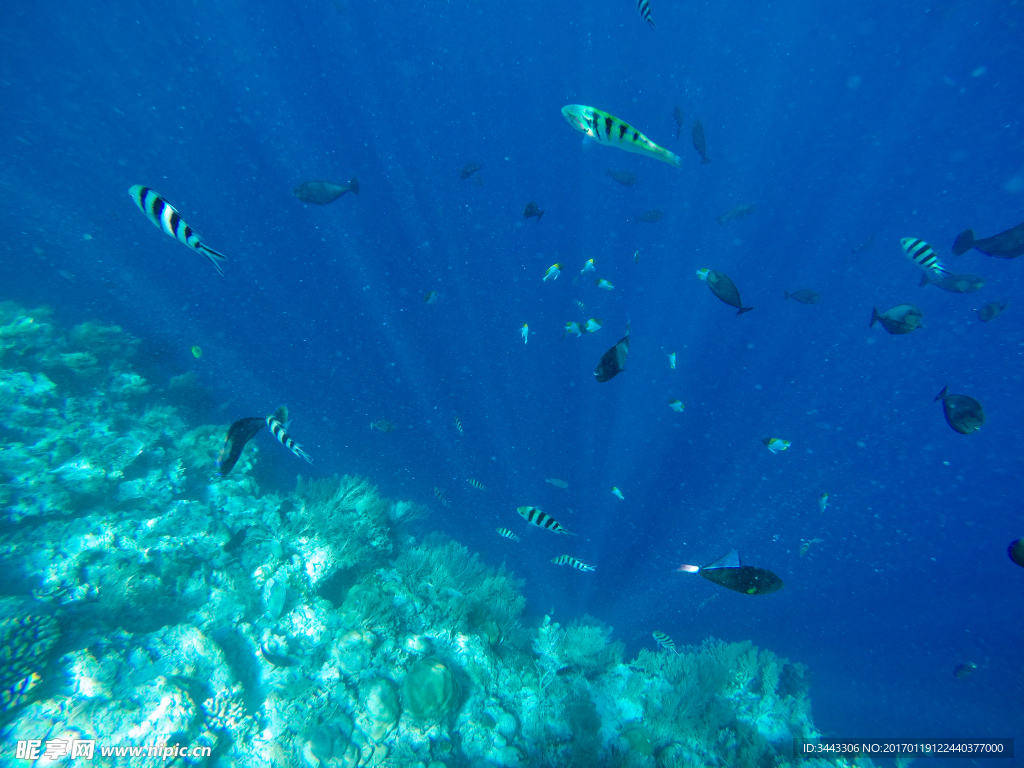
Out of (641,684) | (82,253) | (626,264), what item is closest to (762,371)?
(626,264)

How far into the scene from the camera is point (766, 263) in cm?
2747

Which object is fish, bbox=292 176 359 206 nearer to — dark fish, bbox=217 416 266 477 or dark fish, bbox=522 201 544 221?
dark fish, bbox=522 201 544 221

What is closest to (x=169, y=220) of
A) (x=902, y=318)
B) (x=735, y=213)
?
(x=902, y=318)

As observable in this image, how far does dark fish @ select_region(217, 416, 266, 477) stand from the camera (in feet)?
10.6

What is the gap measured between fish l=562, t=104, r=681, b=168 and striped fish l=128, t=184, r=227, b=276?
250 cm

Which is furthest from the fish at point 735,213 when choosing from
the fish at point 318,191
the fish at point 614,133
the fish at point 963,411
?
the fish at point 614,133

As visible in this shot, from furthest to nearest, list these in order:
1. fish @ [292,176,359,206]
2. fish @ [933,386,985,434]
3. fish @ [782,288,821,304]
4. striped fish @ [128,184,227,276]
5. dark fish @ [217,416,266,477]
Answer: fish @ [782,288,821,304], fish @ [292,176,359,206], fish @ [933,386,985,434], dark fish @ [217,416,266,477], striped fish @ [128,184,227,276]

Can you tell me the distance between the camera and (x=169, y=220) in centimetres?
244

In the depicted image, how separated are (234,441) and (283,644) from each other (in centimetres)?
513

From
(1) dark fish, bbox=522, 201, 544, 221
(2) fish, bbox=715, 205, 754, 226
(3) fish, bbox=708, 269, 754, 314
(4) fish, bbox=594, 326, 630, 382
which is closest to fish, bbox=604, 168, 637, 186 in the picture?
(2) fish, bbox=715, 205, 754, 226

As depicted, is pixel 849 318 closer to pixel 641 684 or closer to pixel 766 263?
pixel 766 263

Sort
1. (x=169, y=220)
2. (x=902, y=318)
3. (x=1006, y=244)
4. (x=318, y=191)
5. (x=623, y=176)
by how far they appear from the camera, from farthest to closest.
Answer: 1. (x=623, y=176)
2. (x=318, y=191)
3. (x=1006, y=244)
4. (x=902, y=318)
5. (x=169, y=220)

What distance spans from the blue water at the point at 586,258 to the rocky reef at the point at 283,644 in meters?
3.06

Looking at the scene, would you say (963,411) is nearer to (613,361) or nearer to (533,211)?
(613,361)
